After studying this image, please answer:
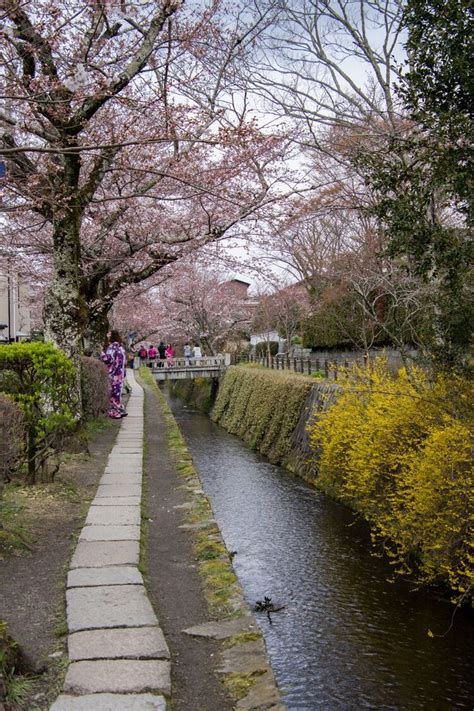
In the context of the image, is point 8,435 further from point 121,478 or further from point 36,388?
point 121,478

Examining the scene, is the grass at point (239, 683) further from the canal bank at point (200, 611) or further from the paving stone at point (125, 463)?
the paving stone at point (125, 463)

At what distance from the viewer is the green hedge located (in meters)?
12.6

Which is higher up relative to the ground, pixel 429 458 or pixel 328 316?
pixel 328 316

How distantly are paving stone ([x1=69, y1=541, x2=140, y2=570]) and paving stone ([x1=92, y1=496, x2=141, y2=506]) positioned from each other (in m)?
1.26

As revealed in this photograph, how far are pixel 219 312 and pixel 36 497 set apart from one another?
89.1 ft

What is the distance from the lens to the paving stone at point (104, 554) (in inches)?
177

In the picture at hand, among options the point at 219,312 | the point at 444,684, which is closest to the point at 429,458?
the point at 444,684

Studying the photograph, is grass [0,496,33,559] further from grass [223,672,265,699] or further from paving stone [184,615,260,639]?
grass [223,672,265,699]

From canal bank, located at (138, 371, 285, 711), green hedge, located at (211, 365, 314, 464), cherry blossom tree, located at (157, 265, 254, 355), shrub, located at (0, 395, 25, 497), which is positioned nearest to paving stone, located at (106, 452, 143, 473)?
canal bank, located at (138, 371, 285, 711)

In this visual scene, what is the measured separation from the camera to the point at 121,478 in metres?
7.52

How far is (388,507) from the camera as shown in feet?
23.8

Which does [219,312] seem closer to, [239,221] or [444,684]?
[239,221]

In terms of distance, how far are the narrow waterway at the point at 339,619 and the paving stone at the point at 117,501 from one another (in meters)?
1.18

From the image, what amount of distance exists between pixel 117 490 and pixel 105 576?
2636 millimetres
